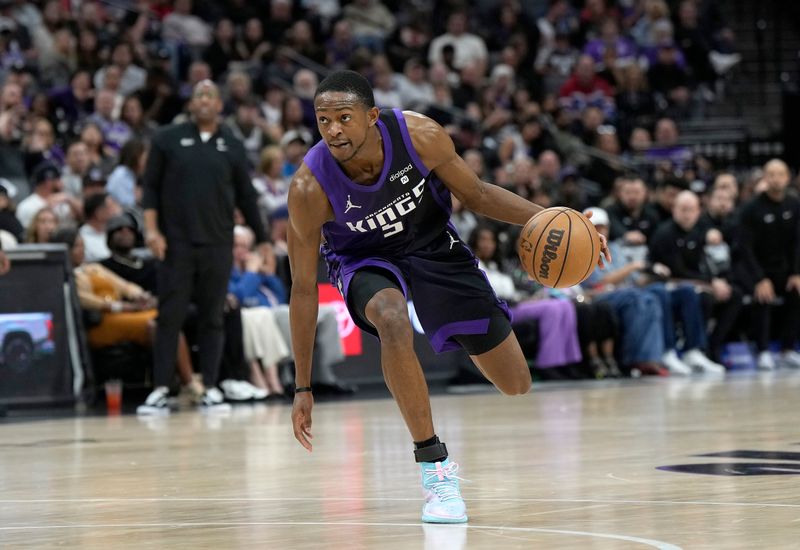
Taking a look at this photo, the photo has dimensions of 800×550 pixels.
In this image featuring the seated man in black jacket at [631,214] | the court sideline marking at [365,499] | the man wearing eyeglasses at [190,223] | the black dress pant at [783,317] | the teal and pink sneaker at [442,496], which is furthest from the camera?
the black dress pant at [783,317]

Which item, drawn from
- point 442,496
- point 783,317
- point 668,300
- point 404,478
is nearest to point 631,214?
point 668,300

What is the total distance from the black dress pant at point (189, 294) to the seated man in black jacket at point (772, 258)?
620 centimetres

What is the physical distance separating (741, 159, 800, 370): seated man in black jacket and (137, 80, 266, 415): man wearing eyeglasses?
617 cm

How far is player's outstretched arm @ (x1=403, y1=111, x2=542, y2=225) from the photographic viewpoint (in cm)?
526

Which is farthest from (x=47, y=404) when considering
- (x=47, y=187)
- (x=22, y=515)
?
(x=22, y=515)

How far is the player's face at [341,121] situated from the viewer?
497 centimetres

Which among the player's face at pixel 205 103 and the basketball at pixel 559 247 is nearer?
the basketball at pixel 559 247

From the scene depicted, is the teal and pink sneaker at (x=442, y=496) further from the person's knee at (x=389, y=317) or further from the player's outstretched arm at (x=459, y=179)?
the player's outstretched arm at (x=459, y=179)

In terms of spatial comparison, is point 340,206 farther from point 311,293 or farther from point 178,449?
point 178,449

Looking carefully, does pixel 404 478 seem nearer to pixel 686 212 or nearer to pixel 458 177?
pixel 458 177

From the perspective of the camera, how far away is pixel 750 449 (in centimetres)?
673

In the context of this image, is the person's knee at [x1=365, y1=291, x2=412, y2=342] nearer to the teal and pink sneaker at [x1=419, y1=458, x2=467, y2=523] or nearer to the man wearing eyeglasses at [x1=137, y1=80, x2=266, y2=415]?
the teal and pink sneaker at [x1=419, y1=458, x2=467, y2=523]

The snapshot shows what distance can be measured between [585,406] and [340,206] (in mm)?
5073

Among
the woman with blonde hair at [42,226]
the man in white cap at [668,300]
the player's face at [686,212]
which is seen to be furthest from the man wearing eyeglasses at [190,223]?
the player's face at [686,212]
